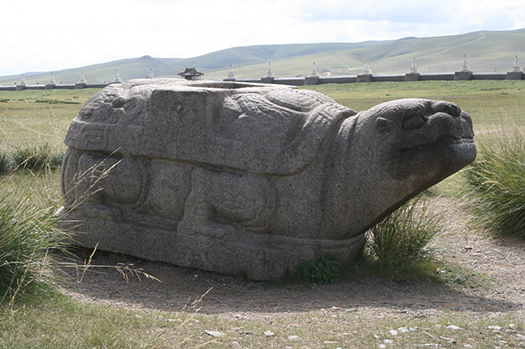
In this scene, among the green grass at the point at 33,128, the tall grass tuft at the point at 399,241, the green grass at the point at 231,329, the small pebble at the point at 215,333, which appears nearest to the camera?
the green grass at the point at 231,329

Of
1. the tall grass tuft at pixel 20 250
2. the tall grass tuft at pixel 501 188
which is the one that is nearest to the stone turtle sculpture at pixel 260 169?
the tall grass tuft at pixel 20 250

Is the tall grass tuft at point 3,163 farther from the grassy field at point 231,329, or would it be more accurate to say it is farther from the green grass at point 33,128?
the grassy field at point 231,329

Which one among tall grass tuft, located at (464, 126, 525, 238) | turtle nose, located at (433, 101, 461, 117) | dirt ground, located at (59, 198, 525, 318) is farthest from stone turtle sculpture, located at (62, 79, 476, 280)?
tall grass tuft, located at (464, 126, 525, 238)

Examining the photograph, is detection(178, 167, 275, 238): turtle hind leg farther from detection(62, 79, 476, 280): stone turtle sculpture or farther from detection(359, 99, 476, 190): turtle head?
detection(359, 99, 476, 190): turtle head

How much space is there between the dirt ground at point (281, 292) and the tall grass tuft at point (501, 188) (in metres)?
0.68

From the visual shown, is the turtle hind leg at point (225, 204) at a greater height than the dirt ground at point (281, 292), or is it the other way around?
the turtle hind leg at point (225, 204)

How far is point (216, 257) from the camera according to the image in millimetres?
4699

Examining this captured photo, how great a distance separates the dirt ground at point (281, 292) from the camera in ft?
13.3

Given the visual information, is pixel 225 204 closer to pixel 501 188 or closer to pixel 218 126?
pixel 218 126

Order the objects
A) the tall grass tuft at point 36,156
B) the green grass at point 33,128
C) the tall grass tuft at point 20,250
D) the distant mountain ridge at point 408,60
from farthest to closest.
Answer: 1. the distant mountain ridge at point 408,60
2. the tall grass tuft at point 36,156
3. the green grass at point 33,128
4. the tall grass tuft at point 20,250

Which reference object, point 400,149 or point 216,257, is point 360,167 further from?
point 216,257

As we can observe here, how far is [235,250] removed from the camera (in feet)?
15.2

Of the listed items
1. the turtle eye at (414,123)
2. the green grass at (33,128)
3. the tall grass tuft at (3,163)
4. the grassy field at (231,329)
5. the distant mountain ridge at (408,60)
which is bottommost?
the grassy field at (231,329)

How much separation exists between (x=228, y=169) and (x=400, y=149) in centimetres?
144
